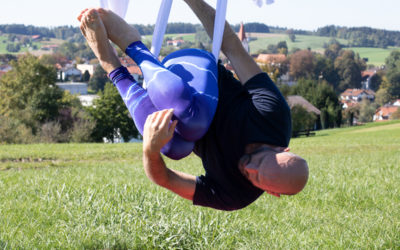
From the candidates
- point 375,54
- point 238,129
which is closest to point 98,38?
point 238,129

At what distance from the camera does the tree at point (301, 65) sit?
94750 millimetres

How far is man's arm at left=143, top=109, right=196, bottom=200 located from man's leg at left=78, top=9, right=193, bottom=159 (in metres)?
0.11

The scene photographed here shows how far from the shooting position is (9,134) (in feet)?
84.6

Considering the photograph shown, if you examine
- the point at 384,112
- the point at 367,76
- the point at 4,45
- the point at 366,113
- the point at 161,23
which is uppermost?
the point at 161,23

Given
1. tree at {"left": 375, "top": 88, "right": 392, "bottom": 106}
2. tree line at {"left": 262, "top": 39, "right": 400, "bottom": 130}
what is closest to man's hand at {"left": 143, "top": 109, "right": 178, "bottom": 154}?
tree line at {"left": 262, "top": 39, "right": 400, "bottom": 130}

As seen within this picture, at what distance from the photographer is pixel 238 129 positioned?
2434mm

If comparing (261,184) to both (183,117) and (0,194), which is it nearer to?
(183,117)

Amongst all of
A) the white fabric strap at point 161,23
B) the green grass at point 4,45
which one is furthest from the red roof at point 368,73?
the white fabric strap at point 161,23

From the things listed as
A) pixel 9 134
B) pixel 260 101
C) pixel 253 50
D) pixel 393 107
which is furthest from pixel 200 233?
pixel 253 50

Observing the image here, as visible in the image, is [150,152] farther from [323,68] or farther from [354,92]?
[354,92]

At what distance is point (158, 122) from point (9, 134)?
1034 inches

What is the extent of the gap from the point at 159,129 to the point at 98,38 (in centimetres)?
79

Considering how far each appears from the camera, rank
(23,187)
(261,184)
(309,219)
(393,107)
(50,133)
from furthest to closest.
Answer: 1. (393,107)
2. (50,133)
3. (23,187)
4. (309,219)
5. (261,184)

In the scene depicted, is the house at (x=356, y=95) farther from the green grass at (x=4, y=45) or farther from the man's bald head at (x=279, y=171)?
the man's bald head at (x=279, y=171)
